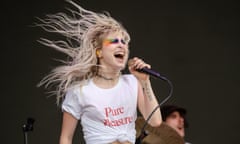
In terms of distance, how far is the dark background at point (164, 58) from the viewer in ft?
14.5

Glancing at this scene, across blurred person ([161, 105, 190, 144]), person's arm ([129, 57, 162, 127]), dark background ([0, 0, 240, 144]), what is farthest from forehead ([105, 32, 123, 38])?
dark background ([0, 0, 240, 144])

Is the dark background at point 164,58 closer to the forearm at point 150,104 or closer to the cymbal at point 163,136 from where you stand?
the cymbal at point 163,136

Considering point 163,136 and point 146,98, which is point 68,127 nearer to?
point 146,98

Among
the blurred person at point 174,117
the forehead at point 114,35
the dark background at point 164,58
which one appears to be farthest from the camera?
the dark background at point 164,58

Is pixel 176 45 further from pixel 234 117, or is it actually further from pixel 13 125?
pixel 13 125

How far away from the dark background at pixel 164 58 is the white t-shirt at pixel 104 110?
85.7 inches

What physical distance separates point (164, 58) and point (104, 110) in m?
2.44

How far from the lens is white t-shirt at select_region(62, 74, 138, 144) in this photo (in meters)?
2.22

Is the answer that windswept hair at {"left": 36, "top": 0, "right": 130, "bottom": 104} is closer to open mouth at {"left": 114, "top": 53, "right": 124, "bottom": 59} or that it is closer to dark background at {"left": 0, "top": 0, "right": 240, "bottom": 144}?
open mouth at {"left": 114, "top": 53, "right": 124, "bottom": 59}

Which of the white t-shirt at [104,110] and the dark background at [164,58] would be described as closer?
the white t-shirt at [104,110]

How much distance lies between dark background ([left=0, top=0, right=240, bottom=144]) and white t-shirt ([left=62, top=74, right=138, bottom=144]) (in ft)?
7.14

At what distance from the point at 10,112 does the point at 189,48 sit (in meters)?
1.56

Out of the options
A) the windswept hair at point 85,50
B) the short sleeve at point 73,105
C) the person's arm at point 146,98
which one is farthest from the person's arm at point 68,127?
the person's arm at point 146,98

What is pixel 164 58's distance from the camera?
15.1 feet
